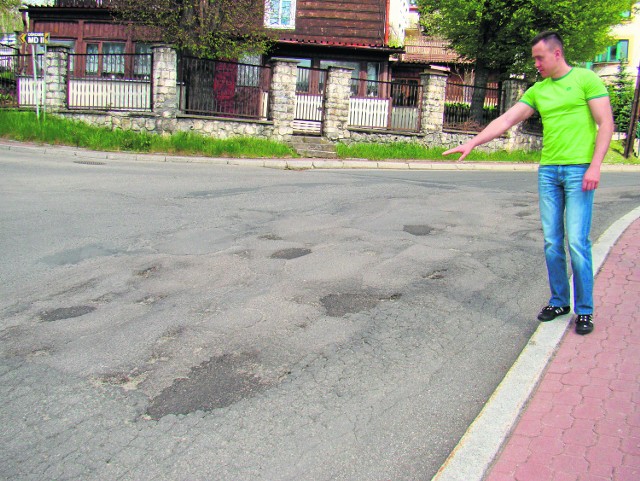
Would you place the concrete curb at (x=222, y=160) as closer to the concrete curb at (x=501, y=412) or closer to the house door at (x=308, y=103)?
the house door at (x=308, y=103)

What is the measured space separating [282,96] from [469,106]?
24.7 feet

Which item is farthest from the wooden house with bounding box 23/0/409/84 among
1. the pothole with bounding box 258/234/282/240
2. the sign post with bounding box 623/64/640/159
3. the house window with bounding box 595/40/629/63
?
the house window with bounding box 595/40/629/63

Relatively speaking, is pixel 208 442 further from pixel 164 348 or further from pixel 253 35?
pixel 253 35

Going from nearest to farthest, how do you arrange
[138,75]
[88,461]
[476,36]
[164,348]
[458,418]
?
[88,461] < [458,418] < [164,348] < [138,75] < [476,36]

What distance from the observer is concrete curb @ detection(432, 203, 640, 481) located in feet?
10.4

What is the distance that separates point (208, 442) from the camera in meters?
3.42

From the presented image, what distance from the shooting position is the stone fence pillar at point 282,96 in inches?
803

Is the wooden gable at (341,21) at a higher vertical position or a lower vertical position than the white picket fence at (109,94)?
higher

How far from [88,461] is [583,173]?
373 cm

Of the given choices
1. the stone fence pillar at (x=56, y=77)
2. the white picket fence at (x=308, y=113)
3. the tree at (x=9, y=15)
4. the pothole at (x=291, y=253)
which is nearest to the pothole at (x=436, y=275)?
the pothole at (x=291, y=253)

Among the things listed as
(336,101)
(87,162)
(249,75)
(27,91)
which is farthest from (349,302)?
(27,91)

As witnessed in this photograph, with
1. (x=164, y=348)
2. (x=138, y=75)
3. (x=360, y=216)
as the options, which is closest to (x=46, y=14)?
(x=138, y=75)

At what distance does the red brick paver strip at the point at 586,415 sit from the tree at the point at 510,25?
20.5 m

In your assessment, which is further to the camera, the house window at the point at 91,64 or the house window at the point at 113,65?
the house window at the point at 91,64
